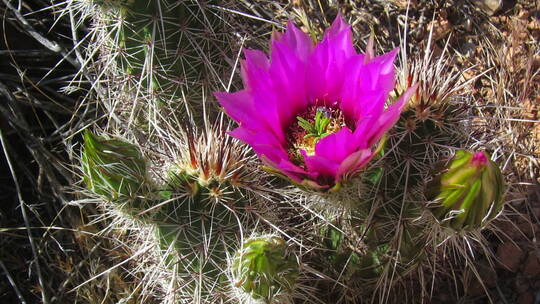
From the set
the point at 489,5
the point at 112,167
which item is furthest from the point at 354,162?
the point at 489,5

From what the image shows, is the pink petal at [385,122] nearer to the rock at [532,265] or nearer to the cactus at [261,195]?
the cactus at [261,195]

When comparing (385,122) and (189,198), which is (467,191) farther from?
(189,198)

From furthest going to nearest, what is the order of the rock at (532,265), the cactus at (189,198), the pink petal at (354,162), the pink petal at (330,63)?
the rock at (532,265), the cactus at (189,198), the pink petal at (330,63), the pink petal at (354,162)

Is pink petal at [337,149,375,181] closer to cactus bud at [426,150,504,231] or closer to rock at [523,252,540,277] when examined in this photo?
cactus bud at [426,150,504,231]

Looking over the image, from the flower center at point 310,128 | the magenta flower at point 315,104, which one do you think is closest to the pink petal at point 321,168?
the magenta flower at point 315,104

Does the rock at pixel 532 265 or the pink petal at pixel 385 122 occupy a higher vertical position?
the pink petal at pixel 385 122

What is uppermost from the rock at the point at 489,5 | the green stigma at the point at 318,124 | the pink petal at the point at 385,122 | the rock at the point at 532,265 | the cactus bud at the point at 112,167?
the pink petal at the point at 385,122
